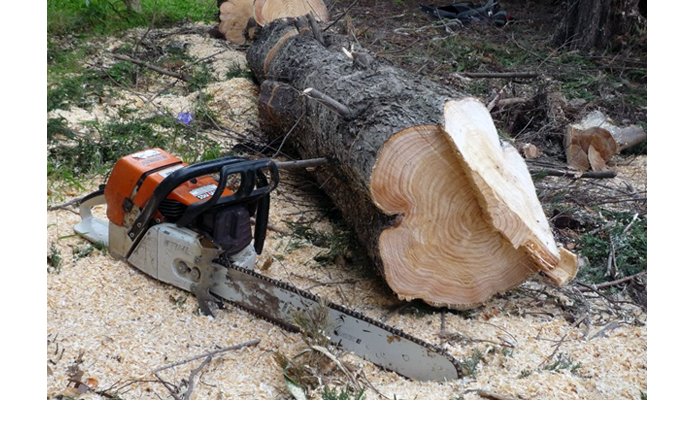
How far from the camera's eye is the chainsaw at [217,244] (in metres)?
2.74

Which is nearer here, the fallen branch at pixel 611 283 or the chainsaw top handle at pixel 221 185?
the chainsaw top handle at pixel 221 185

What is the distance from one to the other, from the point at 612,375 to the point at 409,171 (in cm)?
111

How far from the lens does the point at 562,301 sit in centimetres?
330

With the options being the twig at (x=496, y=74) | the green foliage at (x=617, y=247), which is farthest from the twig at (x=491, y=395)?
the twig at (x=496, y=74)

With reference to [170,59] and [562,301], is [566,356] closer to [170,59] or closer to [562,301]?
[562,301]

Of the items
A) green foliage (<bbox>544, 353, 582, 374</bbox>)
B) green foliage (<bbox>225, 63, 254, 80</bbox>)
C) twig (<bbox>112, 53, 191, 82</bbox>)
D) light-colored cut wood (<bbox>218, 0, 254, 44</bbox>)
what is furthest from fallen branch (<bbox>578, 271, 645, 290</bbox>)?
light-colored cut wood (<bbox>218, 0, 254, 44</bbox>)

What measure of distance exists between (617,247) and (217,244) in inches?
78.6

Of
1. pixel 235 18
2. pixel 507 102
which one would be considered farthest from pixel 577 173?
pixel 235 18

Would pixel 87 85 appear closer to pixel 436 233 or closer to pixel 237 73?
pixel 237 73

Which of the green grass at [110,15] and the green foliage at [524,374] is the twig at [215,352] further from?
the green grass at [110,15]

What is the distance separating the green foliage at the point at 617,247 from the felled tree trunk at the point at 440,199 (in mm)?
491

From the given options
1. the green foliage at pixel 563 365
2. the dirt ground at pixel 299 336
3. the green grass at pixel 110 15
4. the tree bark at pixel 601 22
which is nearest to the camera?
the dirt ground at pixel 299 336

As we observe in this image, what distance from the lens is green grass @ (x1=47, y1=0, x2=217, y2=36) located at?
6809 mm

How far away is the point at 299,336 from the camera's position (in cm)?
292
